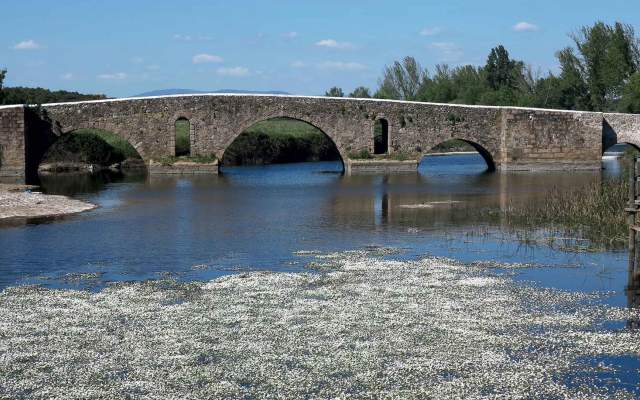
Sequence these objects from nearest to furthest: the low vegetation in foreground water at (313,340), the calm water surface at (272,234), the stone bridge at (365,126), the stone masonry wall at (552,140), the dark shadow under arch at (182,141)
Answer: the low vegetation in foreground water at (313,340) < the calm water surface at (272,234) < the stone bridge at (365,126) < the stone masonry wall at (552,140) < the dark shadow under arch at (182,141)

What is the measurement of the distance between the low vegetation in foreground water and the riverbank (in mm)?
10510

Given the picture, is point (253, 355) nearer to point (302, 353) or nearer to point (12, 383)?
point (302, 353)

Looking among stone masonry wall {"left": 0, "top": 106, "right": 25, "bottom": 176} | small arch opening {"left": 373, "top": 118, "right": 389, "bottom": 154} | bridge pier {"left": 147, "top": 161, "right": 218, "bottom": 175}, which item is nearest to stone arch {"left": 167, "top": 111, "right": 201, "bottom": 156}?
bridge pier {"left": 147, "top": 161, "right": 218, "bottom": 175}

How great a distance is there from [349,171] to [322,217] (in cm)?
1957

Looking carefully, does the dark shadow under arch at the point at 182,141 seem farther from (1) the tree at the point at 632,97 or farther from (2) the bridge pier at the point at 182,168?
(1) the tree at the point at 632,97

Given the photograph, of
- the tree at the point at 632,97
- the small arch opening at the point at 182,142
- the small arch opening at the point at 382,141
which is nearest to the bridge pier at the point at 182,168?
the small arch opening at the point at 182,142

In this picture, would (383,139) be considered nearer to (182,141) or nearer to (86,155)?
(182,141)

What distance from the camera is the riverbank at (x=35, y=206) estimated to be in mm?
22359

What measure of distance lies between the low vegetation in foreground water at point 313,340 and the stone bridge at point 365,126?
1072 inches

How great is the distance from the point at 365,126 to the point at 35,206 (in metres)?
20.2

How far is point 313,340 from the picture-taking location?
945cm

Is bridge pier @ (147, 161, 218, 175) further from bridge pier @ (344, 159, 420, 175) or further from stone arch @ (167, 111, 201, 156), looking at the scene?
bridge pier @ (344, 159, 420, 175)

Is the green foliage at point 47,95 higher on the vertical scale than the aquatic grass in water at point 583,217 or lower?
higher

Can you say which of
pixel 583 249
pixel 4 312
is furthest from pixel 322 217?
pixel 4 312
